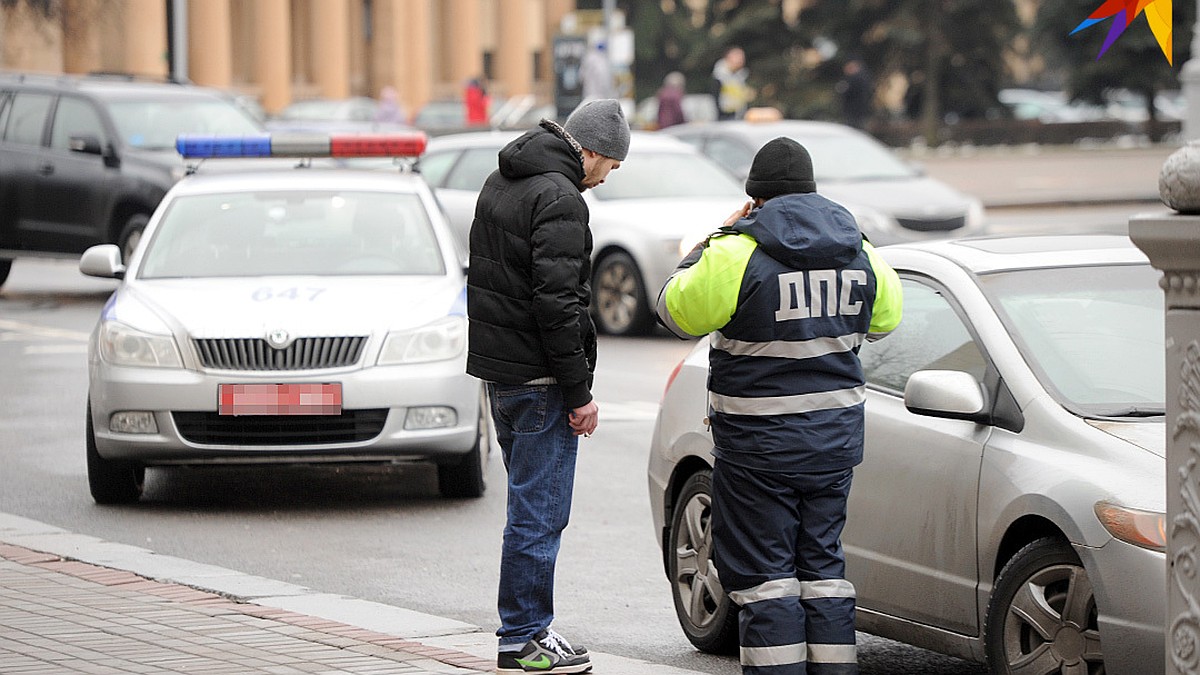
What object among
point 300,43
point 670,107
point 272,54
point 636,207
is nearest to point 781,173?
point 636,207

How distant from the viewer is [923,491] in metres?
5.86

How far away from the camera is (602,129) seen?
568 cm

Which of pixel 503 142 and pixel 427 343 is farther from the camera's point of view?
pixel 503 142

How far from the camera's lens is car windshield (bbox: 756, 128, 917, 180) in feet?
67.7

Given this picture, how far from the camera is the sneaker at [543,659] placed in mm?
5715

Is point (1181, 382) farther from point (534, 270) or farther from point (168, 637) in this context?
point (168, 637)

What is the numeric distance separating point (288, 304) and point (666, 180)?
882 cm

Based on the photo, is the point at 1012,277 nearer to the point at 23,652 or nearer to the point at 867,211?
the point at 23,652

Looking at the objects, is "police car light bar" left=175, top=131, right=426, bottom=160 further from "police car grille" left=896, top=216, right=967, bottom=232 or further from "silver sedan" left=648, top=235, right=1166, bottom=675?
"police car grille" left=896, top=216, right=967, bottom=232

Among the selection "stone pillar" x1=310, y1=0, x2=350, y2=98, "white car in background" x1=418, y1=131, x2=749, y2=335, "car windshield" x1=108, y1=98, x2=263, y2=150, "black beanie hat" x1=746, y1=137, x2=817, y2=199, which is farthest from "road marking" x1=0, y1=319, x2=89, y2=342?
"stone pillar" x1=310, y1=0, x2=350, y2=98

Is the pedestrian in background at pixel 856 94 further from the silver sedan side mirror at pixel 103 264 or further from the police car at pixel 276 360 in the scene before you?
the silver sedan side mirror at pixel 103 264

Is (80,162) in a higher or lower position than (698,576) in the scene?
higher

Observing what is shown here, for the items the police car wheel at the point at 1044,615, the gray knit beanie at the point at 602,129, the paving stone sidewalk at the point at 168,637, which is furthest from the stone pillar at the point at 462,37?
the police car wheel at the point at 1044,615

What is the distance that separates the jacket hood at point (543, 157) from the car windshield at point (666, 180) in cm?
1165
